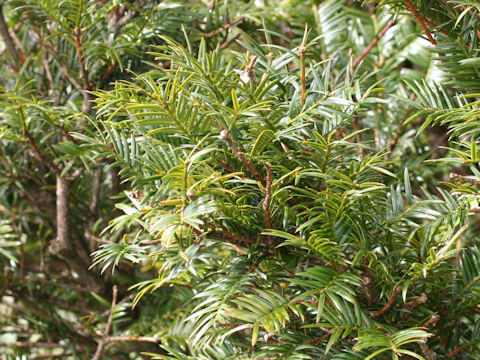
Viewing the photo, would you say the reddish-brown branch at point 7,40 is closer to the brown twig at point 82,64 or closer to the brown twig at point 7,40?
the brown twig at point 7,40

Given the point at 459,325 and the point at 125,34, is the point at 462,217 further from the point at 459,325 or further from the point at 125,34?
the point at 125,34

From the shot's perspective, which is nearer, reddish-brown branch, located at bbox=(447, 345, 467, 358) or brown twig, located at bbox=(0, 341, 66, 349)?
reddish-brown branch, located at bbox=(447, 345, 467, 358)

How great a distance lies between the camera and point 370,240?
42cm

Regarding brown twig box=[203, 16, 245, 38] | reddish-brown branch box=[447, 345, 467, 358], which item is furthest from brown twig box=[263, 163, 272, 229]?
brown twig box=[203, 16, 245, 38]

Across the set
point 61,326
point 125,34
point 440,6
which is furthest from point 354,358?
point 61,326

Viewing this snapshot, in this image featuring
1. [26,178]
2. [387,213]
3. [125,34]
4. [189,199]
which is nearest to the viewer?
[189,199]

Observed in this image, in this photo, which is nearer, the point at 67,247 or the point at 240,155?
the point at 240,155

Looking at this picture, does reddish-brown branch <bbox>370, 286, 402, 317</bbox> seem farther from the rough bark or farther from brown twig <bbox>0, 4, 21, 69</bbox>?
brown twig <bbox>0, 4, 21, 69</bbox>

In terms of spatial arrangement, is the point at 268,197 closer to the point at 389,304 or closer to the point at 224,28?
the point at 389,304

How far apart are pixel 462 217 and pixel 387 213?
8cm

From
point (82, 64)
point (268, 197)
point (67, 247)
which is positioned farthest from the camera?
point (67, 247)

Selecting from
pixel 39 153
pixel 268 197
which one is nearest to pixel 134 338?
pixel 39 153

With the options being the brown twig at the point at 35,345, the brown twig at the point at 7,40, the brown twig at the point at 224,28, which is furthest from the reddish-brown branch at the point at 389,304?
the brown twig at the point at 7,40

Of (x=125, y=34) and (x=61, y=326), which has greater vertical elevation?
(x=125, y=34)
